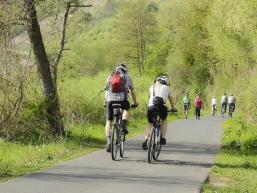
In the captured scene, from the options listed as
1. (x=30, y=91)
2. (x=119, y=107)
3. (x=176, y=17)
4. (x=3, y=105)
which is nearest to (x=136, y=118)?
(x=30, y=91)

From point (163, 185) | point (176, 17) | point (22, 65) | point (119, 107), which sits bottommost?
point (163, 185)

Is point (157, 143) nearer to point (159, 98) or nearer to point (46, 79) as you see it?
point (159, 98)

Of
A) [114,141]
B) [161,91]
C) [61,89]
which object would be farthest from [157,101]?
[61,89]

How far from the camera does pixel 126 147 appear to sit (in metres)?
16.8

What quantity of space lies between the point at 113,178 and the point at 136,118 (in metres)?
22.7

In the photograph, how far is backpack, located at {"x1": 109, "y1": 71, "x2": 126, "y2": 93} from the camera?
1326 cm

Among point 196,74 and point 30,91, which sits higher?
point 196,74

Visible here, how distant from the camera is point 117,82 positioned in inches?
522

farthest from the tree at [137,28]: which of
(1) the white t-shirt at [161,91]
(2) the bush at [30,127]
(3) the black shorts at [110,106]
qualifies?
(1) the white t-shirt at [161,91]

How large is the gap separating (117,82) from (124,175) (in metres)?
2.83

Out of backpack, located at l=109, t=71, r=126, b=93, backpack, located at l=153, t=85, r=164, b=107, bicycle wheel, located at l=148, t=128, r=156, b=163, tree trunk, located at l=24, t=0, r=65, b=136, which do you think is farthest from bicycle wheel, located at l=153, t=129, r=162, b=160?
tree trunk, located at l=24, t=0, r=65, b=136

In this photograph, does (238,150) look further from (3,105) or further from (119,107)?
(3,105)

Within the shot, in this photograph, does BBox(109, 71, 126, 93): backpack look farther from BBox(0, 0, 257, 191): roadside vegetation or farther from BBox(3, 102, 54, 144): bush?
BBox(3, 102, 54, 144): bush

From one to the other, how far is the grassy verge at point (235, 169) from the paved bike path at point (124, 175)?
245 millimetres
